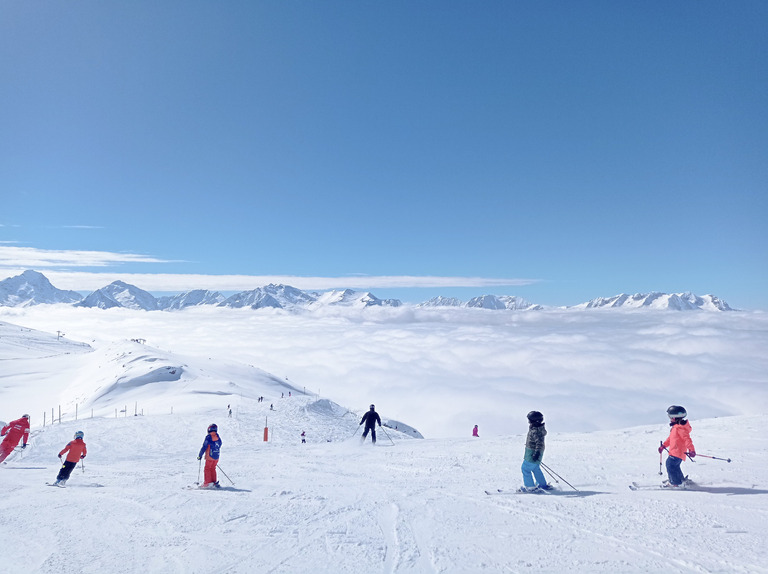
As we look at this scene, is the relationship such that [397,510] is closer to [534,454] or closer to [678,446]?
[534,454]

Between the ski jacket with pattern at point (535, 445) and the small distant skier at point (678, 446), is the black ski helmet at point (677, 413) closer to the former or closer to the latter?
the small distant skier at point (678, 446)

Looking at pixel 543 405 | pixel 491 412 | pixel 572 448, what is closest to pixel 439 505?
pixel 572 448

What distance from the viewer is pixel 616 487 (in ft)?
32.0

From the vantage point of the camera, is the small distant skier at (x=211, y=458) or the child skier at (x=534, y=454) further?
the small distant skier at (x=211, y=458)

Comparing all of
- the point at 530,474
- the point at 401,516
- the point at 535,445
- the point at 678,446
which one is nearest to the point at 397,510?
the point at 401,516

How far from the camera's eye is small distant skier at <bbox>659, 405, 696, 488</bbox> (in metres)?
9.21

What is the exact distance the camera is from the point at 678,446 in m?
9.26

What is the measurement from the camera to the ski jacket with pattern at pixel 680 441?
920 cm

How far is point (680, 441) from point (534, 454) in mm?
2961

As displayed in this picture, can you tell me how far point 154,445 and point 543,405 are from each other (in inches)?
7946

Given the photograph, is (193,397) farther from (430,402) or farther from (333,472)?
(430,402)

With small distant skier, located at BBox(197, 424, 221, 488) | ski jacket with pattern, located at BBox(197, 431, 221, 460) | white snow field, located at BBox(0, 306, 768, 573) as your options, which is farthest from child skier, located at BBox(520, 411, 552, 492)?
ski jacket with pattern, located at BBox(197, 431, 221, 460)

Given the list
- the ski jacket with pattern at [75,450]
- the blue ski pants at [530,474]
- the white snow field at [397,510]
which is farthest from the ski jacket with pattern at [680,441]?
the ski jacket with pattern at [75,450]

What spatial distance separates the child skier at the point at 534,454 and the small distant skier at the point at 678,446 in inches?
98.8
